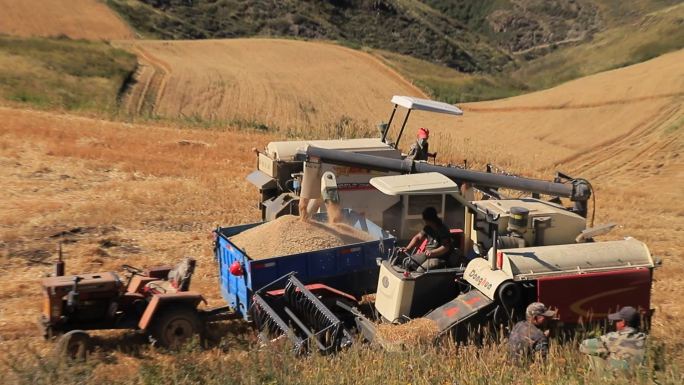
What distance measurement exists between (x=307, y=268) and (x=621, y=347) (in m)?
3.88

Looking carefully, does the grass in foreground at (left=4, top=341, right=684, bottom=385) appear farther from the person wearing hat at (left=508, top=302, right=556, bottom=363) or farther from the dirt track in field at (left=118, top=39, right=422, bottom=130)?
the dirt track in field at (left=118, top=39, right=422, bottom=130)

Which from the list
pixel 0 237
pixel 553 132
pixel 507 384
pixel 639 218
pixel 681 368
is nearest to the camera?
pixel 507 384

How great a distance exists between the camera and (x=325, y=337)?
8.20 m

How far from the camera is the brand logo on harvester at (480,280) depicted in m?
8.11

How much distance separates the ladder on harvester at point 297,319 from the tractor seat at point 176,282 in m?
0.99

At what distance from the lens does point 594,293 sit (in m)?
8.23

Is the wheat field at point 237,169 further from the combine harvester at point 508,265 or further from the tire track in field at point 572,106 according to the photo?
the combine harvester at point 508,265

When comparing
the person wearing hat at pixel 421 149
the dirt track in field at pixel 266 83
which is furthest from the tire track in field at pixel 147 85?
the person wearing hat at pixel 421 149

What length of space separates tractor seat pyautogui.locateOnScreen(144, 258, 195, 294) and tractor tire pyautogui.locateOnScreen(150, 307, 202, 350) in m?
0.49

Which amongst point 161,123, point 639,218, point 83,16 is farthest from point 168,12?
point 639,218

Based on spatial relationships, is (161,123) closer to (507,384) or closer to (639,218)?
(639,218)

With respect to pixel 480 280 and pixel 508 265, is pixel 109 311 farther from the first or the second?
pixel 508 265

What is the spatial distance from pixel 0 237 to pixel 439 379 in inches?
383

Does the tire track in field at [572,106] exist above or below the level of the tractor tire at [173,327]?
above
